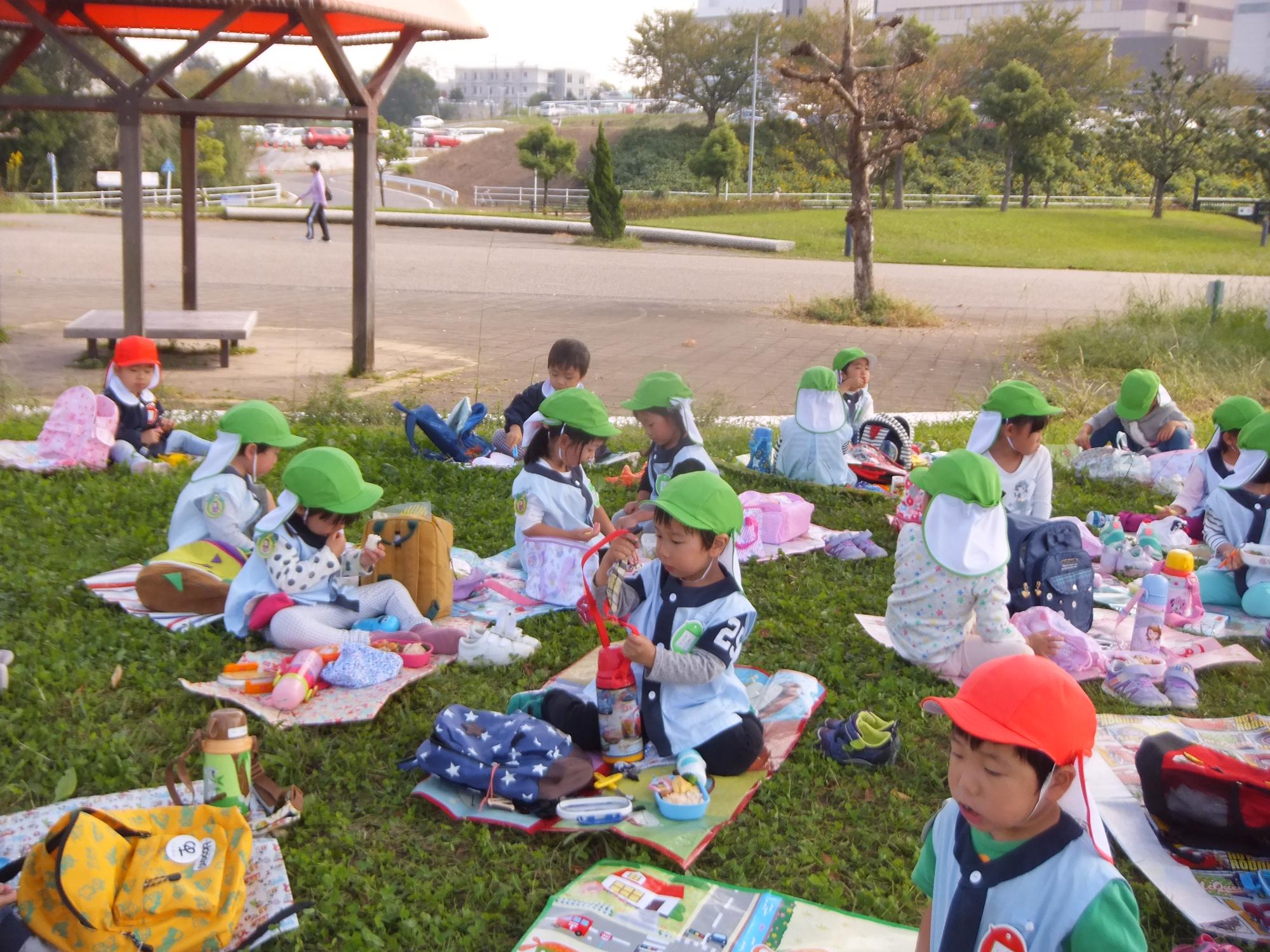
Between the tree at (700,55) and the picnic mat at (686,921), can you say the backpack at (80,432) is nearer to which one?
the picnic mat at (686,921)

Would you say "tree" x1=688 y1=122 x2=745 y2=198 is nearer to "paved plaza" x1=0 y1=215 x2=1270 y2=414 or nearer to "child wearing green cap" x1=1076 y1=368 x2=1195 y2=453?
"paved plaza" x1=0 y1=215 x2=1270 y2=414

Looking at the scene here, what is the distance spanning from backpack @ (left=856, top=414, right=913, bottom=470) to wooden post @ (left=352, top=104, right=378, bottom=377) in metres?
A: 5.46

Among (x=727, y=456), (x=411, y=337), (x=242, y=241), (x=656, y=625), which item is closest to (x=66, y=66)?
(x=242, y=241)

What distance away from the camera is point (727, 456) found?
29.3 feet

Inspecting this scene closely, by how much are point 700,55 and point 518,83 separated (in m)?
126

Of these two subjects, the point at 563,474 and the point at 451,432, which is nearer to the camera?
the point at 563,474

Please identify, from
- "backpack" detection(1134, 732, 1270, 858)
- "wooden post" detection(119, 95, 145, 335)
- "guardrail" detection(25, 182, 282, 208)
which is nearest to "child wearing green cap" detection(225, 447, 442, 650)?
"backpack" detection(1134, 732, 1270, 858)

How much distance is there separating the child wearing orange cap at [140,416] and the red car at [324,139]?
5922cm

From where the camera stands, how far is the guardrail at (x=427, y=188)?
5231cm

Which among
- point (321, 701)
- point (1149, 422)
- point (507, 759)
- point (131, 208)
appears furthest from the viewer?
point (131, 208)

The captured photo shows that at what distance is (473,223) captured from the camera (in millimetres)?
37156

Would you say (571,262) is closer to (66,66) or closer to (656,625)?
(656,625)

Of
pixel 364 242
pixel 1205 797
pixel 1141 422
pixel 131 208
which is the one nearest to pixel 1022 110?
pixel 364 242

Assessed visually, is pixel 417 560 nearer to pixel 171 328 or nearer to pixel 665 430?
pixel 665 430
